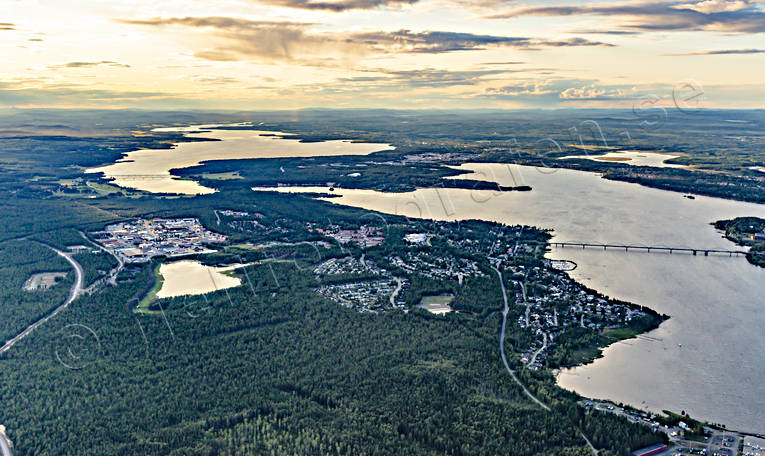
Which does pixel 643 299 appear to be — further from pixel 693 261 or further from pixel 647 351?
pixel 693 261

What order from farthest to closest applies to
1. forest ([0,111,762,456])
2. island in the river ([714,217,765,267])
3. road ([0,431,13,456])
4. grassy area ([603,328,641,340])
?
island in the river ([714,217,765,267])
grassy area ([603,328,641,340])
forest ([0,111,762,456])
road ([0,431,13,456])

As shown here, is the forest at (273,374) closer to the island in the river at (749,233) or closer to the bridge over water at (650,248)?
the bridge over water at (650,248)

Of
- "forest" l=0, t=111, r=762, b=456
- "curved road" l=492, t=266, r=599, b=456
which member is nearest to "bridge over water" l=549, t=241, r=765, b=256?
"forest" l=0, t=111, r=762, b=456

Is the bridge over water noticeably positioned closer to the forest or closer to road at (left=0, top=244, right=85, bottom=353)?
the forest

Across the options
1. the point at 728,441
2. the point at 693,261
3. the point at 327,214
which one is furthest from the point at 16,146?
the point at 728,441

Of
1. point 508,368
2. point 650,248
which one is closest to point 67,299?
point 508,368

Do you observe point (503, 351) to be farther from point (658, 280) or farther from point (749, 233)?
point (749, 233)

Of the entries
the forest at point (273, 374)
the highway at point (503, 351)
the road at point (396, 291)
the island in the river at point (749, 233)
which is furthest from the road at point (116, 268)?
the island in the river at point (749, 233)
